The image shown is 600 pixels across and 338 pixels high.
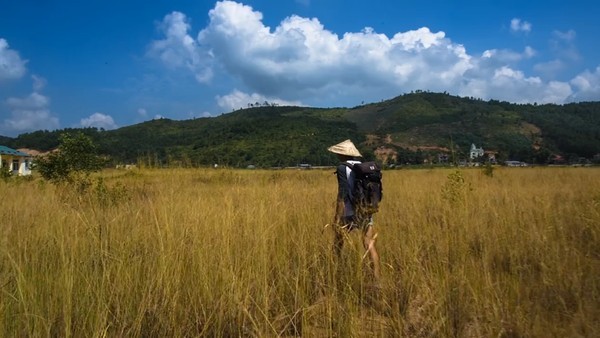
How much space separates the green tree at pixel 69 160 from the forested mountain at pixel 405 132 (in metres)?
50.0

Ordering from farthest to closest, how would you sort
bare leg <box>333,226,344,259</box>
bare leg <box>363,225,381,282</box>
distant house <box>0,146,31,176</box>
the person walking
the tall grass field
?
1. distant house <box>0,146,31,176</box>
2. the person walking
3. bare leg <box>333,226,344,259</box>
4. bare leg <box>363,225,381,282</box>
5. the tall grass field

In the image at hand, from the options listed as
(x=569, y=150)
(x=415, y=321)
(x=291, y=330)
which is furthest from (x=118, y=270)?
(x=569, y=150)

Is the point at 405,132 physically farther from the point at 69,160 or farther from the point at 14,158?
the point at 69,160

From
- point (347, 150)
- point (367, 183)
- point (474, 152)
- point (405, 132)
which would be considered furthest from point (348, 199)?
point (405, 132)

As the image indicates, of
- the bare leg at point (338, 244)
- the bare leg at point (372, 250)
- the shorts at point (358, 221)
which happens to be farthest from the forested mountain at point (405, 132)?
the bare leg at point (338, 244)

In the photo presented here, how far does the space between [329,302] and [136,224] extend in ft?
7.67

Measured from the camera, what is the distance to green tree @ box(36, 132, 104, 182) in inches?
347

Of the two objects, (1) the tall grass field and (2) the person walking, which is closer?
(1) the tall grass field

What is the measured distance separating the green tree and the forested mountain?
164 feet

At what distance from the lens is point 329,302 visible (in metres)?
2.51

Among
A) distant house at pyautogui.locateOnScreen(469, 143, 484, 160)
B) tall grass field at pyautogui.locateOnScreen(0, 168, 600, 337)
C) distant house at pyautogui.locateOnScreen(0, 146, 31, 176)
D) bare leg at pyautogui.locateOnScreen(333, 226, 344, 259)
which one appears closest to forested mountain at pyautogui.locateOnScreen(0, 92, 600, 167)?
distant house at pyautogui.locateOnScreen(0, 146, 31, 176)

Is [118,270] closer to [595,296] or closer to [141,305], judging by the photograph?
[141,305]

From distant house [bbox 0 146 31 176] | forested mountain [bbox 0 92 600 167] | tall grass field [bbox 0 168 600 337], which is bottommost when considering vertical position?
tall grass field [bbox 0 168 600 337]

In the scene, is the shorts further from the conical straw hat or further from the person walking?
the conical straw hat
